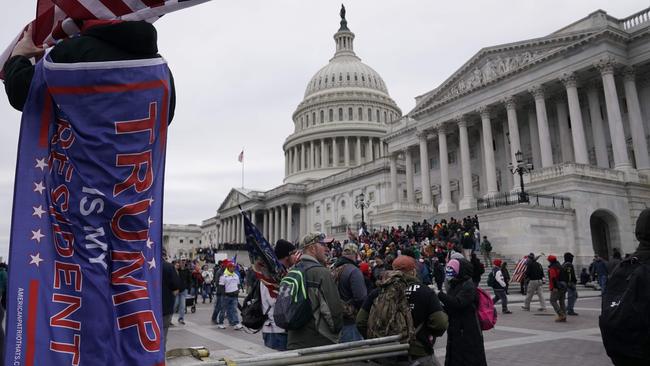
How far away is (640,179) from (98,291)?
38948 mm

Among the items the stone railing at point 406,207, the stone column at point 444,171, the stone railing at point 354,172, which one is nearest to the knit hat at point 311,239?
the stone column at point 444,171

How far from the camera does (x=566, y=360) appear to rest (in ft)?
28.3

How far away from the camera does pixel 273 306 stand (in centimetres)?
601

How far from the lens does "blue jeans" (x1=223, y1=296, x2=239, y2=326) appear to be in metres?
15.6

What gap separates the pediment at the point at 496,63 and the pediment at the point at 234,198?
52.2 meters

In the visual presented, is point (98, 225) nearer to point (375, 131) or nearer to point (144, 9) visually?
point (144, 9)

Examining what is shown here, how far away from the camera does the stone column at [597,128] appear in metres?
37.4

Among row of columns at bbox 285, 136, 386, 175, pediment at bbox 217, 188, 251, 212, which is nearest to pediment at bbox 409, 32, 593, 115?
row of columns at bbox 285, 136, 386, 175

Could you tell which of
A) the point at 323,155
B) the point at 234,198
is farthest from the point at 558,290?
the point at 234,198

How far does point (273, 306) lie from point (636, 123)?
37.2 meters

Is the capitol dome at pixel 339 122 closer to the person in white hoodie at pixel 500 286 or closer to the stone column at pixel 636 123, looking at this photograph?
the stone column at pixel 636 123

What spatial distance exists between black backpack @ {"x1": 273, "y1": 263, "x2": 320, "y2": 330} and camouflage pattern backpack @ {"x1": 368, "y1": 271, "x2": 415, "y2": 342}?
2.53ft

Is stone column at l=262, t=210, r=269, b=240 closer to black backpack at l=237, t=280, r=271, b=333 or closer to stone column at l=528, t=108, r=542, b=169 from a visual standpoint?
stone column at l=528, t=108, r=542, b=169

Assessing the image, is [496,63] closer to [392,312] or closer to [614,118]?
[614,118]
